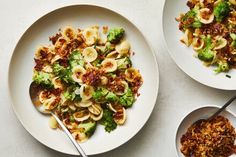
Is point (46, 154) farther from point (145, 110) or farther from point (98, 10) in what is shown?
point (98, 10)

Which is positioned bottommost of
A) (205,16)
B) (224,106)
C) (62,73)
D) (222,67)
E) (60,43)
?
(224,106)

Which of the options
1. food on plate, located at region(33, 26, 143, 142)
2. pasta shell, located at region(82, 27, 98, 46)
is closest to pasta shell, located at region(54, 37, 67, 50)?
food on plate, located at region(33, 26, 143, 142)

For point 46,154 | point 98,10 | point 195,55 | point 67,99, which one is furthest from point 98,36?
point 46,154

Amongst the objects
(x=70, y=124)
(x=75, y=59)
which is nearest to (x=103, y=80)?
(x=75, y=59)

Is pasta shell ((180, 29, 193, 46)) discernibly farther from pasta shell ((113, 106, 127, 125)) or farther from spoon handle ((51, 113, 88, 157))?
spoon handle ((51, 113, 88, 157))

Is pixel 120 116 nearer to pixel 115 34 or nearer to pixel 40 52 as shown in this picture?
pixel 115 34

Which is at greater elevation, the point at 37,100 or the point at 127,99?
the point at 37,100
